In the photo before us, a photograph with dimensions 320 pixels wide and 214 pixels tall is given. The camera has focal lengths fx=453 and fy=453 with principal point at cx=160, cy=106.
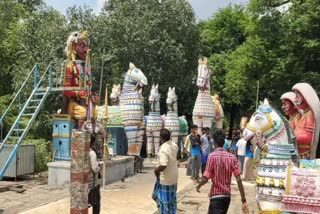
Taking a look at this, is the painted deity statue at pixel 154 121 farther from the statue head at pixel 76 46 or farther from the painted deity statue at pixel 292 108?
the painted deity statue at pixel 292 108

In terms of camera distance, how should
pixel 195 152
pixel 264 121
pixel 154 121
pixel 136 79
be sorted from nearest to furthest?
pixel 264 121 → pixel 195 152 → pixel 136 79 → pixel 154 121

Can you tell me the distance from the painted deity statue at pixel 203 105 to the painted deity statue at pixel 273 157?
1106 cm

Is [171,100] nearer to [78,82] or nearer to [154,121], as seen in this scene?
[154,121]

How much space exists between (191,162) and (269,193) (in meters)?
7.52

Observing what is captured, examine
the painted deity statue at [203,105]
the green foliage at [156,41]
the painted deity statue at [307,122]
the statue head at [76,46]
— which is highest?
the green foliage at [156,41]

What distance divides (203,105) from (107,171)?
610 centimetres

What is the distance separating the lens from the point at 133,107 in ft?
54.0

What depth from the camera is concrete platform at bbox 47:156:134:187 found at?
12.5m

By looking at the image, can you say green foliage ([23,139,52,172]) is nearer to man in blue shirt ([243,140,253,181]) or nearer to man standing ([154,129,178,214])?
man in blue shirt ([243,140,253,181])

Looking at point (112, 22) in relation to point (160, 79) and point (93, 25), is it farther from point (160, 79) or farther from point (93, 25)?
point (160, 79)

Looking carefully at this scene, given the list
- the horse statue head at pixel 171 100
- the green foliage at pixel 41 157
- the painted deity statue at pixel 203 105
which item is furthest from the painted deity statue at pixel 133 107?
the horse statue head at pixel 171 100

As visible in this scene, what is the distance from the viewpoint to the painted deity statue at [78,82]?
13164mm

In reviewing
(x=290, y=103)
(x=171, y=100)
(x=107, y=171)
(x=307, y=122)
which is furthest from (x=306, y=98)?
(x=171, y=100)

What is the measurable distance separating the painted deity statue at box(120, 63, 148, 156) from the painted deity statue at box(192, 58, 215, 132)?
2.46 m
